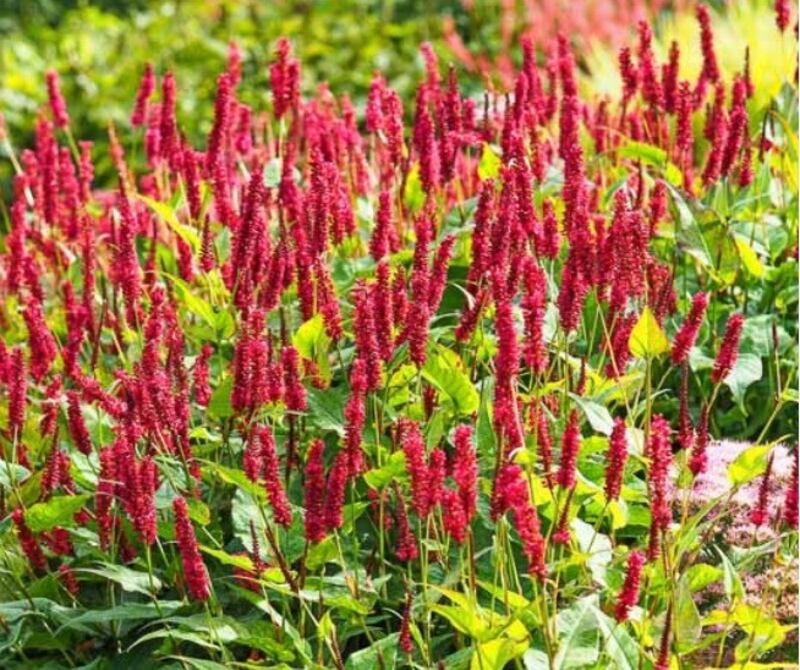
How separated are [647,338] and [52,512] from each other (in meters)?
1.14

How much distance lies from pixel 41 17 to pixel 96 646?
368 inches

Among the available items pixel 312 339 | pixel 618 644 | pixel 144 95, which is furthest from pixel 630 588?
pixel 144 95

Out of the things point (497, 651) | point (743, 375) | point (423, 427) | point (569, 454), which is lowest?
point (743, 375)

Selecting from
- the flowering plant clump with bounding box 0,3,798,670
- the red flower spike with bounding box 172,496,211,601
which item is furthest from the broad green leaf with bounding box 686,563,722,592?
the red flower spike with bounding box 172,496,211,601

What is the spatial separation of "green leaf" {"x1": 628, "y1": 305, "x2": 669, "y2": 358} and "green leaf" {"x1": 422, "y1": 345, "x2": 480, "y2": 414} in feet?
1.07

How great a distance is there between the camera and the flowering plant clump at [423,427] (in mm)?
2852

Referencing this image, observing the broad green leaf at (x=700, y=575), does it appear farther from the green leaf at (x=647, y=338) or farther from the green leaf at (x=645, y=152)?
the green leaf at (x=645, y=152)

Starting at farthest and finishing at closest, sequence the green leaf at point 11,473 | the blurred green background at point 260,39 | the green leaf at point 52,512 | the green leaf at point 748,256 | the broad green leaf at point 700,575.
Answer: the blurred green background at point 260,39 < the green leaf at point 748,256 < the green leaf at point 11,473 < the green leaf at point 52,512 < the broad green leaf at point 700,575

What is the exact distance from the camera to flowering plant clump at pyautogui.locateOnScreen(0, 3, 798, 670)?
9.36 ft

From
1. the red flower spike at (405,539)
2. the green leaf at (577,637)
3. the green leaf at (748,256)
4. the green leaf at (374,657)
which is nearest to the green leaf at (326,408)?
the red flower spike at (405,539)

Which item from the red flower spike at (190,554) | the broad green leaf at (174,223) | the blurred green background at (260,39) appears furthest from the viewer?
the blurred green background at (260,39)

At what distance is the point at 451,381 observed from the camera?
3.21m

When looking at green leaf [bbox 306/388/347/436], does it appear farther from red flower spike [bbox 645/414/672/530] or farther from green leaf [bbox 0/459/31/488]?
red flower spike [bbox 645/414/672/530]

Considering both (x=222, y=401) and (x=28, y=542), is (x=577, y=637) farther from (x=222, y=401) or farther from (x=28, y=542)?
(x=28, y=542)
